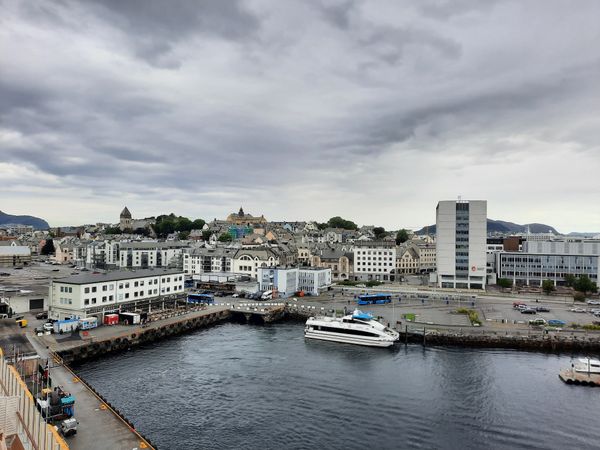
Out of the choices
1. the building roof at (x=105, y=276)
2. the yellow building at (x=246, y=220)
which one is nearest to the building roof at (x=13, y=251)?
the yellow building at (x=246, y=220)

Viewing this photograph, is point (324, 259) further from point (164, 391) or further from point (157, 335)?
point (164, 391)

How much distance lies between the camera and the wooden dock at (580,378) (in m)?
29.9

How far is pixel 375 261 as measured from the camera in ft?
282

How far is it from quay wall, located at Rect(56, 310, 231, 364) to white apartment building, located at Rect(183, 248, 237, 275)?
1023 inches

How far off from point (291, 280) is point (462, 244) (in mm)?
30739

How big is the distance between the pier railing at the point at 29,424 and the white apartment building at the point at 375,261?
71.1 meters

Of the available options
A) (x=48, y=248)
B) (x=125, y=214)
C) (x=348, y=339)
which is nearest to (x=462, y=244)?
(x=348, y=339)

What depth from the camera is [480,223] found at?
238ft

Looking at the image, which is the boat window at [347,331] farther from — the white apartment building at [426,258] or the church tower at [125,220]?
the church tower at [125,220]

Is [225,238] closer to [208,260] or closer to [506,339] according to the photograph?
[208,260]

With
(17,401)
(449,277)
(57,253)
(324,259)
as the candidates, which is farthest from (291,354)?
(57,253)

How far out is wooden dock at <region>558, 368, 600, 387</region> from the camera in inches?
1177

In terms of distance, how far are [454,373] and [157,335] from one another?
89.3 ft

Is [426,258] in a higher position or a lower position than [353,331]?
higher
